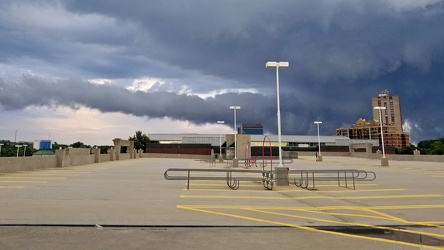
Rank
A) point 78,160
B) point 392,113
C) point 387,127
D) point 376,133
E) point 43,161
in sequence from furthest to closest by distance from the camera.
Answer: point 392,113 → point 376,133 → point 387,127 → point 78,160 → point 43,161

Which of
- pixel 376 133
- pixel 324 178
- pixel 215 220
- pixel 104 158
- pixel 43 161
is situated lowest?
pixel 215 220

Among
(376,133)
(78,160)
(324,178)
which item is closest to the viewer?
(324,178)

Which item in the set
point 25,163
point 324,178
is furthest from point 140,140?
point 324,178

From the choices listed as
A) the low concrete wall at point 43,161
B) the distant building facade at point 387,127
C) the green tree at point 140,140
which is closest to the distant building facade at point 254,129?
the green tree at point 140,140

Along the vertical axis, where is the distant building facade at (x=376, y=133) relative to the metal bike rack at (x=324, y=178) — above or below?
above

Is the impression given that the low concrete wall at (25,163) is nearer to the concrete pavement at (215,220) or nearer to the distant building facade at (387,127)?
the concrete pavement at (215,220)

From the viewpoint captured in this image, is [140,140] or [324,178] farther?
[140,140]

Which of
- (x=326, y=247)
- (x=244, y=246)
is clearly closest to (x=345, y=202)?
(x=326, y=247)

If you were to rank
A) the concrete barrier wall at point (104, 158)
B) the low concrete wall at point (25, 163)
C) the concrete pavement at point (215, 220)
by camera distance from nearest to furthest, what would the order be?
the concrete pavement at point (215, 220) < the low concrete wall at point (25, 163) < the concrete barrier wall at point (104, 158)

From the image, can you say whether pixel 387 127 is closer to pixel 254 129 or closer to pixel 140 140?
pixel 254 129

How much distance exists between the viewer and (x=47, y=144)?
127125 millimetres

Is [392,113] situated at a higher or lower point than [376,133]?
higher

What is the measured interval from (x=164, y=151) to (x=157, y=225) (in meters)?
77.6

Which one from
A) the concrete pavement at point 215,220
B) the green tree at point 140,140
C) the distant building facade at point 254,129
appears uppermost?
the distant building facade at point 254,129
